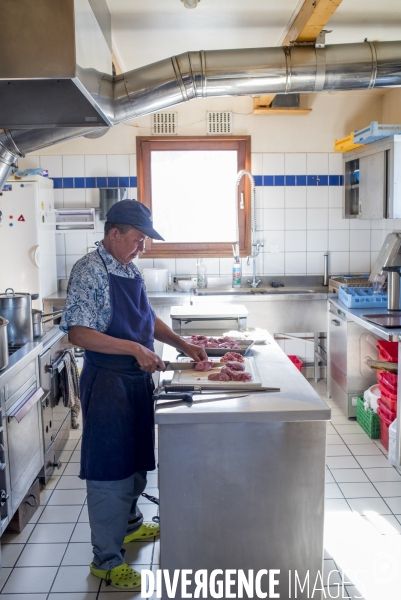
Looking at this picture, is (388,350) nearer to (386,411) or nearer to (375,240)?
(386,411)

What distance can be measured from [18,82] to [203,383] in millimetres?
1449

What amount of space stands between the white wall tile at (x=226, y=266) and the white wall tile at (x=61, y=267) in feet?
5.09

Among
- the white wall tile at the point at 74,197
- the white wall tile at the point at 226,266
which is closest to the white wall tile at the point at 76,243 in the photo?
the white wall tile at the point at 74,197

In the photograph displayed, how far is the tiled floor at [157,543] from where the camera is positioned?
8.24 ft

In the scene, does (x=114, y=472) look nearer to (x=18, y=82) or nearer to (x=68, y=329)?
(x=68, y=329)

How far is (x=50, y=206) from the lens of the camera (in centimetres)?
546

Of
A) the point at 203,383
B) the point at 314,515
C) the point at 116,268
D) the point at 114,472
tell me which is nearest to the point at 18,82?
the point at 116,268

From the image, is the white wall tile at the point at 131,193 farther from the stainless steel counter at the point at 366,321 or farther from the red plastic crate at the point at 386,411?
the red plastic crate at the point at 386,411

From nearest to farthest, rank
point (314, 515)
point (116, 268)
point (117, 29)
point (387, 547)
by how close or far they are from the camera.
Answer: point (314, 515)
point (116, 268)
point (387, 547)
point (117, 29)

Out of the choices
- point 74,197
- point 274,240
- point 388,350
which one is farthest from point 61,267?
point 388,350

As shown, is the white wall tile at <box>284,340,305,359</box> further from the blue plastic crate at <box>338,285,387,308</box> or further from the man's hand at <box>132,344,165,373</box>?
the man's hand at <box>132,344,165,373</box>

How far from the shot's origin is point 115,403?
8.17 ft

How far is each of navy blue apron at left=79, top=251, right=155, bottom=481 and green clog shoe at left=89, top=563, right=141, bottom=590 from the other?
0.42 m

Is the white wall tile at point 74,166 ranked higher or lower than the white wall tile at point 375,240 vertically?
higher
